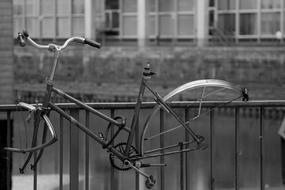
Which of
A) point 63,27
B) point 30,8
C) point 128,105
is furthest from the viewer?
point 30,8

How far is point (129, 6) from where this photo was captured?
53562 millimetres

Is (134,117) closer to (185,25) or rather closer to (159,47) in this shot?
(159,47)

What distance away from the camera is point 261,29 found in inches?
1889

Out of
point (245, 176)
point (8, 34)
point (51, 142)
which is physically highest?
point (8, 34)

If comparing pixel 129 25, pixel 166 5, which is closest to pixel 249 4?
pixel 166 5

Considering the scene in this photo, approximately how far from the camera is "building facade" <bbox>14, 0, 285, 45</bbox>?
A: 1903 inches

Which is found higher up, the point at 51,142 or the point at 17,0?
the point at 17,0

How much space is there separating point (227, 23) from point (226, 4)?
53.3 inches

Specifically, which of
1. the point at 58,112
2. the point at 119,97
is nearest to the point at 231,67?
the point at 119,97

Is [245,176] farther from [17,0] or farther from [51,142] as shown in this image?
[17,0]

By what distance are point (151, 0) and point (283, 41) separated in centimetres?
1077

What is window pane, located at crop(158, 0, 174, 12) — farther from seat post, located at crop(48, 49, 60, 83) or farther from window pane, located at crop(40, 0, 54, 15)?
Result: seat post, located at crop(48, 49, 60, 83)

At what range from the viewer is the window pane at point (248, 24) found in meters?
48.5

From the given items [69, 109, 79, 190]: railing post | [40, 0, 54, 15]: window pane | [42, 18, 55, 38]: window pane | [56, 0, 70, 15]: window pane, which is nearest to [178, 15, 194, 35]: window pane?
[56, 0, 70, 15]: window pane
